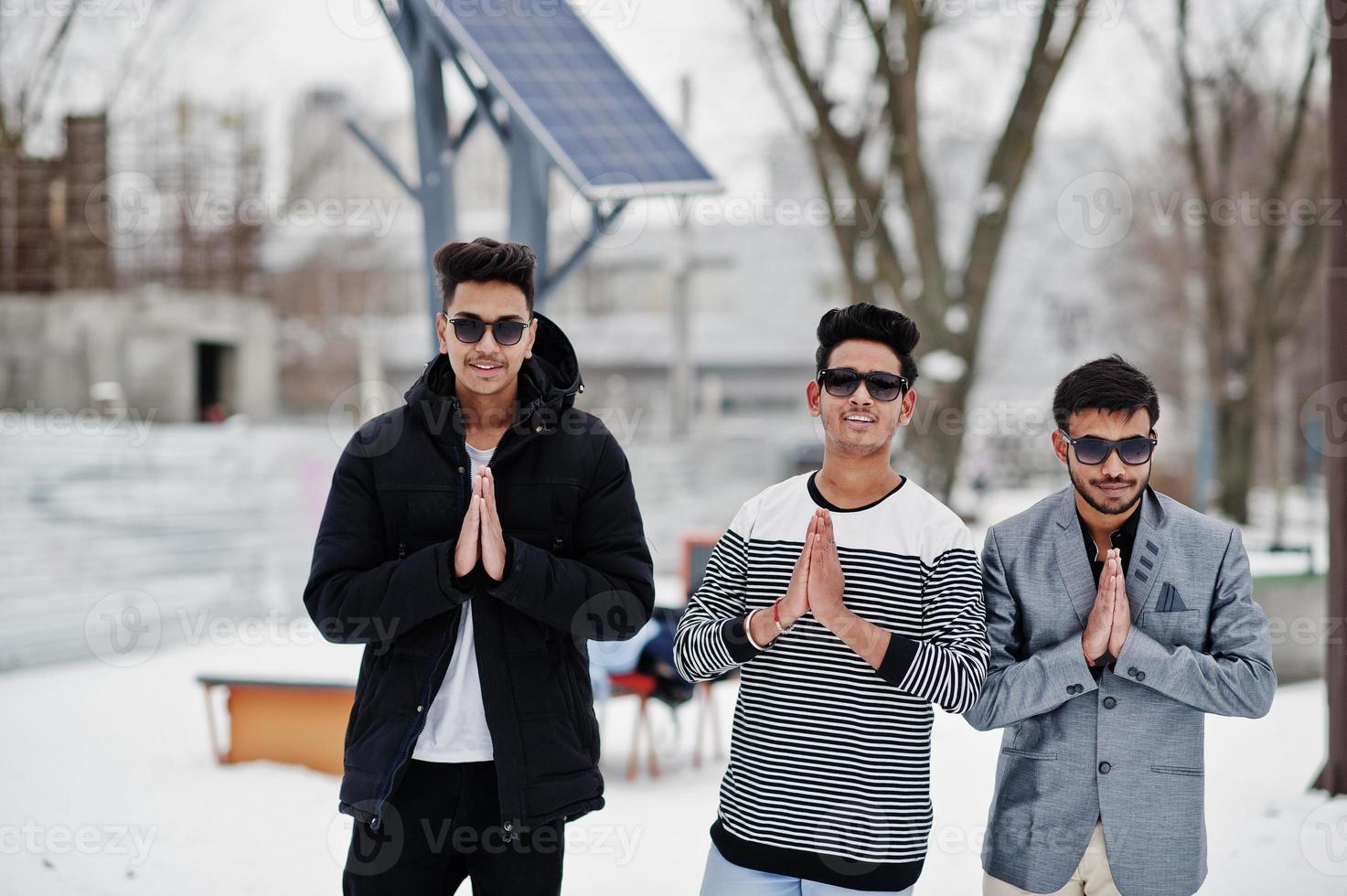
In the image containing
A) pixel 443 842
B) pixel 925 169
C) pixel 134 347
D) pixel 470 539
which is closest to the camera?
pixel 470 539

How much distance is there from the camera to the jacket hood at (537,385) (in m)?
2.72

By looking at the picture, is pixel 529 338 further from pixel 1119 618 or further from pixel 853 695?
pixel 1119 618

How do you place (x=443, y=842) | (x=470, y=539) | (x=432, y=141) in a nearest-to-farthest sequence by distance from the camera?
1. (x=470, y=539)
2. (x=443, y=842)
3. (x=432, y=141)

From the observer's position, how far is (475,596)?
262 centimetres

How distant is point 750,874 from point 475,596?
2.63 feet

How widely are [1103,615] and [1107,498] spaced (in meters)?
0.29

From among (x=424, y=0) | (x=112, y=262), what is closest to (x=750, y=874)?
(x=424, y=0)

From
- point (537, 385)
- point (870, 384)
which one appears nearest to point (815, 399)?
point (870, 384)

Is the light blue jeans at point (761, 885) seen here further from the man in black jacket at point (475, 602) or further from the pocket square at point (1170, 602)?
the pocket square at point (1170, 602)

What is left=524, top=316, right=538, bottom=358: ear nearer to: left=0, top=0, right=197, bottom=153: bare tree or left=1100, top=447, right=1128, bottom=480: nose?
left=1100, top=447, right=1128, bottom=480: nose

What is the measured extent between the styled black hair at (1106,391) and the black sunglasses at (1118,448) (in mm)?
63

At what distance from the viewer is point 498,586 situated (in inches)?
99.0

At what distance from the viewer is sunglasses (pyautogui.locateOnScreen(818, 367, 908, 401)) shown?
8.57 ft

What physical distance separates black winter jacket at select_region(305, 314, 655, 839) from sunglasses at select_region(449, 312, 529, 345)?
0.40 feet
